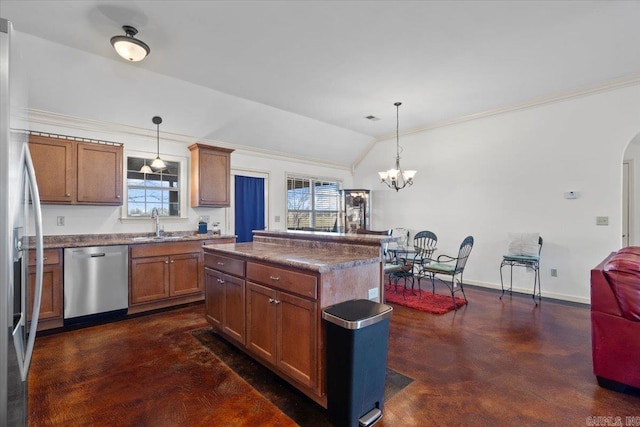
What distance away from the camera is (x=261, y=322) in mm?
2475

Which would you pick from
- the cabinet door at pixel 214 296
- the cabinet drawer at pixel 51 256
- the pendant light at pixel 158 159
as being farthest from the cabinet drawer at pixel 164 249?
the cabinet door at pixel 214 296

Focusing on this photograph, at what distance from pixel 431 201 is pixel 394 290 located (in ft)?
6.97

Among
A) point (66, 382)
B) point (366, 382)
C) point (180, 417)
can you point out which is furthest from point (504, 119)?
point (66, 382)

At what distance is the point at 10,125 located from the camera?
106 cm

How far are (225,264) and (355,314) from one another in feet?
5.12

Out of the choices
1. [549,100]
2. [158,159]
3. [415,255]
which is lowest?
[415,255]

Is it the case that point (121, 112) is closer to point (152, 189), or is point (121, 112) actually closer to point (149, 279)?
point (152, 189)

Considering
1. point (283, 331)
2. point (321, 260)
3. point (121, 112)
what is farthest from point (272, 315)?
point (121, 112)

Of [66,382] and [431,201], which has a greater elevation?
[431,201]

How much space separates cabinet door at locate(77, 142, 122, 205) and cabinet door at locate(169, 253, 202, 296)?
1154mm

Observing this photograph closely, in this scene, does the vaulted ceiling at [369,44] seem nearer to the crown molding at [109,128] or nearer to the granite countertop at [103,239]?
the crown molding at [109,128]

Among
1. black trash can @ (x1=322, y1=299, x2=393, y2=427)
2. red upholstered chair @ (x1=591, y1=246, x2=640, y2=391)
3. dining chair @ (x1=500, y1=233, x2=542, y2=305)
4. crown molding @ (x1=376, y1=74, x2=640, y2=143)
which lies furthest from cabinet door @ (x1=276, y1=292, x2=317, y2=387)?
crown molding @ (x1=376, y1=74, x2=640, y2=143)

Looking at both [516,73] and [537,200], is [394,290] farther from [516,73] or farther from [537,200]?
[516,73]

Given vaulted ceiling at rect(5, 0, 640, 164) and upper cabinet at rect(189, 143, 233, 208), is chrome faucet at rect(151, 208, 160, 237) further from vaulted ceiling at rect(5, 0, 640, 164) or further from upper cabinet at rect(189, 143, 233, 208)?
vaulted ceiling at rect(5, 0, 640, 164)
